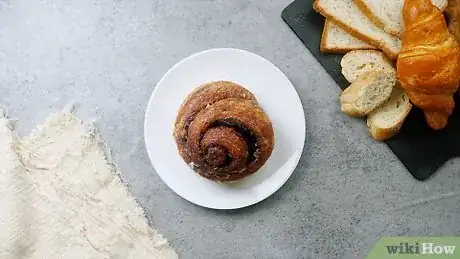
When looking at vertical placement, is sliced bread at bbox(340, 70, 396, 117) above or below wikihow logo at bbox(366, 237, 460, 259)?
above

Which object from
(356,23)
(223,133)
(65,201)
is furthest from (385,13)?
(65,201)

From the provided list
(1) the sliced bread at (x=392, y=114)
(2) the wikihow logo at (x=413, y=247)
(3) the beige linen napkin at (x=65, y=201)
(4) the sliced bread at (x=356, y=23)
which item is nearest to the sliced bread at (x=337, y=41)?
(4) the sliced bread at (x=356, y=23)

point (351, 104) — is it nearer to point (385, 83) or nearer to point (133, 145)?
point (385, 83)

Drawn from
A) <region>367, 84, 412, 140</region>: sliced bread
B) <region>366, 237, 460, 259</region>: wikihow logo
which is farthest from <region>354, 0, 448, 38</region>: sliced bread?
<region>366, 237, 460, 259</region>: wikihow logo

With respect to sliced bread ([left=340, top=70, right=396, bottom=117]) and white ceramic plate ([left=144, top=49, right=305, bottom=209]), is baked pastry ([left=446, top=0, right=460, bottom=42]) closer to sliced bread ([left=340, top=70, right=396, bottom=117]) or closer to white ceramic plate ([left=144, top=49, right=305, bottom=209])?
sliced bread ([left=340, top=70, right=396, bottom=117])

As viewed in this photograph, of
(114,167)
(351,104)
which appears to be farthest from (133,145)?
(351,104)

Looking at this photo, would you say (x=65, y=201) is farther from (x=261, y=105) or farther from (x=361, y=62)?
(x=361, y=62)
